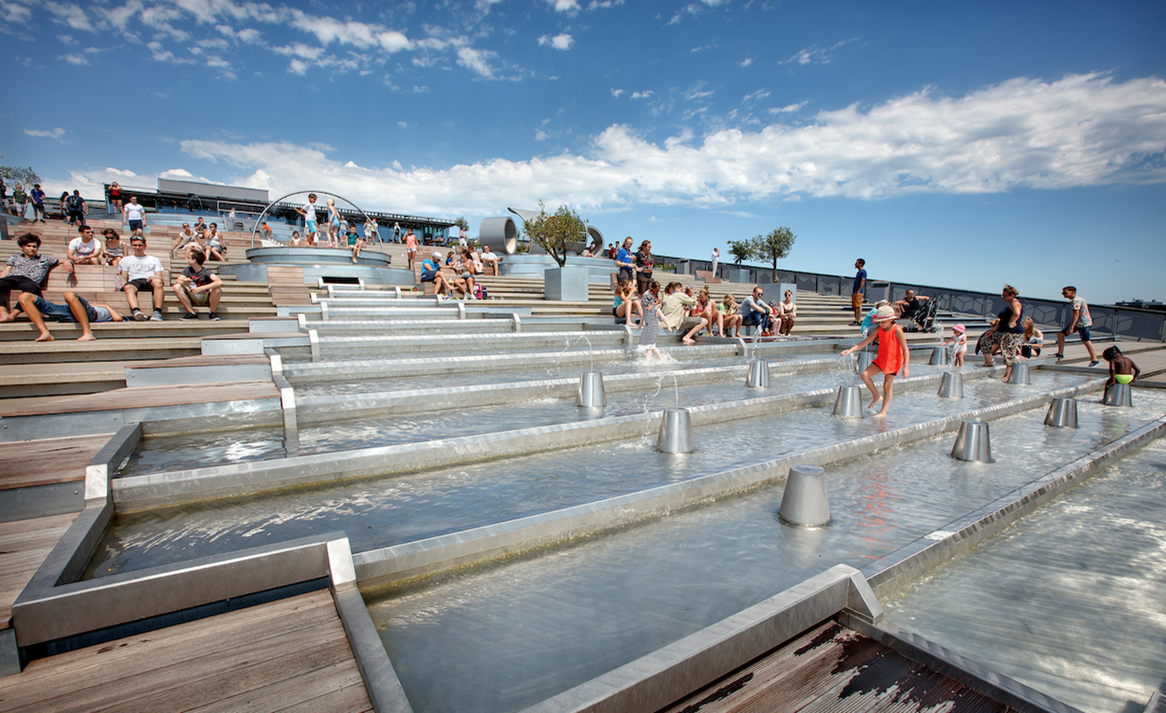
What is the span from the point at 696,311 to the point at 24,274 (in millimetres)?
11740

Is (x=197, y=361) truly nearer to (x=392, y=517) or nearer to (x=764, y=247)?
(x=392, y=517)

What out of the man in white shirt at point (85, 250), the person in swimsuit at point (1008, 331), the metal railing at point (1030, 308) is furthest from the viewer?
the metal railing at point (1030, 308)

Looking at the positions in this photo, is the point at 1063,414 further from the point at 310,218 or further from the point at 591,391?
the point at 310,218

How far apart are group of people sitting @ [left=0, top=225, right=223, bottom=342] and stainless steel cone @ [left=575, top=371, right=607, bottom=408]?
22.0 ft

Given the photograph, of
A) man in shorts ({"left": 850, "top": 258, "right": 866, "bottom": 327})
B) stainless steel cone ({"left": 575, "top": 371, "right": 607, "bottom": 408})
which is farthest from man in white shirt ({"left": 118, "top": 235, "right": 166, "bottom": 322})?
man in shorts ({"left": 850, "top": 258, "right": 866, "bottom": 327})

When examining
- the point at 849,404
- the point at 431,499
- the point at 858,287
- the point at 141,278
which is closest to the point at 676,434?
the point at 431,499

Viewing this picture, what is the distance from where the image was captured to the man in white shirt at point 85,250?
373 inches

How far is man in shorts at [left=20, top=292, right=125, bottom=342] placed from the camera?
7.09m

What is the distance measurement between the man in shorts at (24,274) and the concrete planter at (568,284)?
33.8 feet

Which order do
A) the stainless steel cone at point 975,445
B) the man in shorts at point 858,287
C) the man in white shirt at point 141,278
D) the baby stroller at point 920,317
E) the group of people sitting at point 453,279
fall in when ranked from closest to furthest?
the stainless steel cone at point 975,445 < the man in white shirt at point 141,278 < the group of people sitting at point 453,279 < the man in shorts at point 858,287 < the baby stroller at point 920,317

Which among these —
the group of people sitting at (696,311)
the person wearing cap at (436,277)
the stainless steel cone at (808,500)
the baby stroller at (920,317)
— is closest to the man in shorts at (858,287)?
the baby stroller at (920,317)

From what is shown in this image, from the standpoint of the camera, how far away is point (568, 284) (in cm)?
1525

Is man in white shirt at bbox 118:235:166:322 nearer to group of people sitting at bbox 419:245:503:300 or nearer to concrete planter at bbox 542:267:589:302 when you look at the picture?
group of people sitting at bbox 419:245:503:300

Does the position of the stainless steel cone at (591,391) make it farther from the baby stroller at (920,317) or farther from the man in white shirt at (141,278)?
the baby stroller at (920,317)
